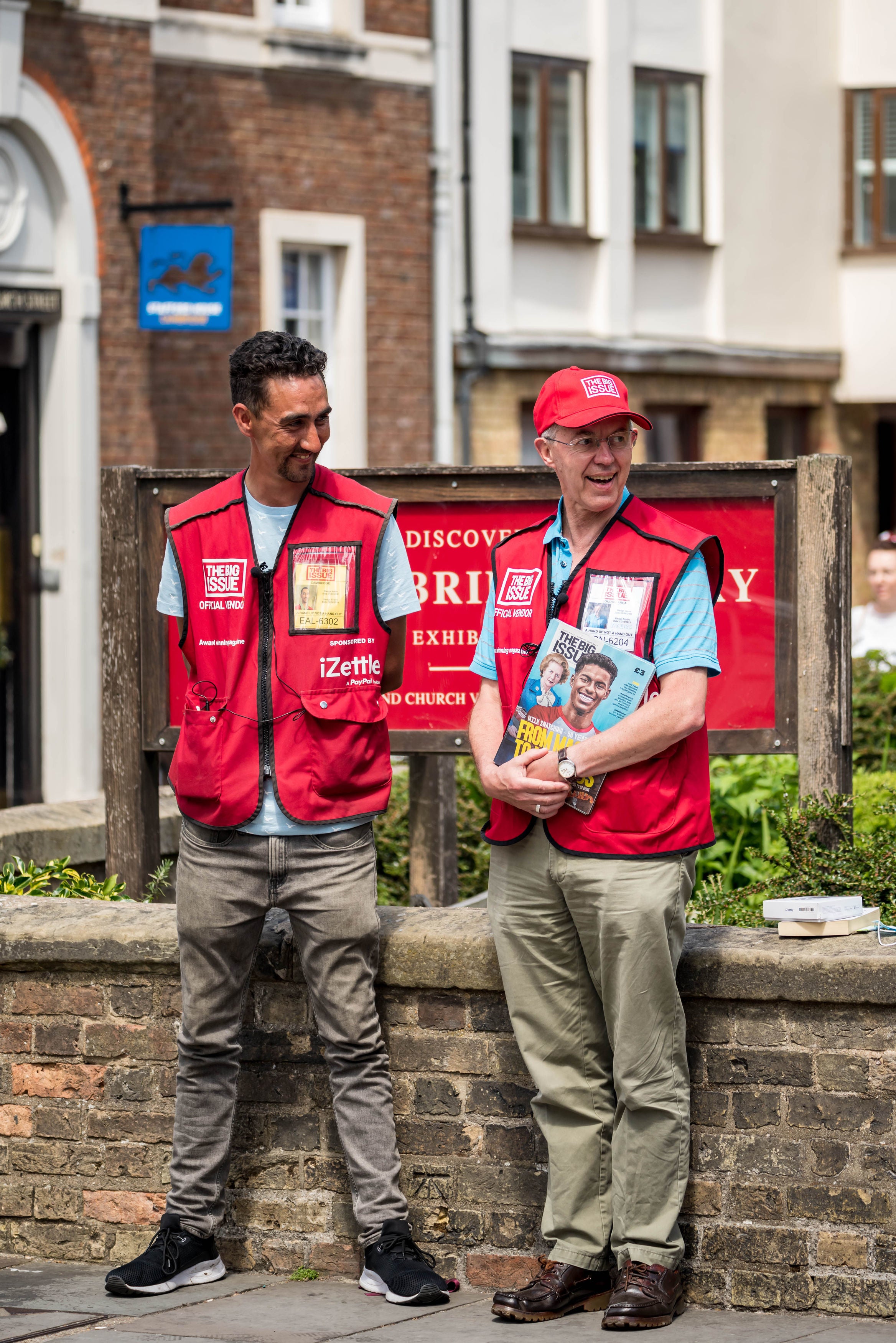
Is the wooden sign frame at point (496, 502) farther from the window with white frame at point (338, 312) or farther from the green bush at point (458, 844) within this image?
the window with white frame at point (338, 312)

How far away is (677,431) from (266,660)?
16.8m

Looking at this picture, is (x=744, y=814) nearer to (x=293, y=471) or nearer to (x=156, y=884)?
(x=156, y=884)

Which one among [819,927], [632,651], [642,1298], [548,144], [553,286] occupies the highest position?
[548,144]

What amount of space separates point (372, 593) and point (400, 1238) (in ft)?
5.17

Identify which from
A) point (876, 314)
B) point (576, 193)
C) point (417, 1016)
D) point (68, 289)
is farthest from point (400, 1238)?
point (876, 314)

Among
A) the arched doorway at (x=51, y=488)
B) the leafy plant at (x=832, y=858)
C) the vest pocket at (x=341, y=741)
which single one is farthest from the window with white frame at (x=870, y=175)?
the vest pocket at (x=341, y=741)

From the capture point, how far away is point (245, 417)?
5301 millimetres

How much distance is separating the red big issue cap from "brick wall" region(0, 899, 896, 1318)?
132 centimetres

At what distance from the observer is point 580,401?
4.98 meters

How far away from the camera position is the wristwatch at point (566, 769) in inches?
193

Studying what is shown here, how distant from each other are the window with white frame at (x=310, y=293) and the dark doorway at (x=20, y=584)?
302 centimetres

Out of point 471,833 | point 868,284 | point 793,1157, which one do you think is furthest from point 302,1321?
point 868,284

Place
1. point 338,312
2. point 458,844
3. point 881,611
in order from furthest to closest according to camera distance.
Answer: point 338,312 < point 881,611 < point 458,844

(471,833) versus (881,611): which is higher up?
(881,611)
